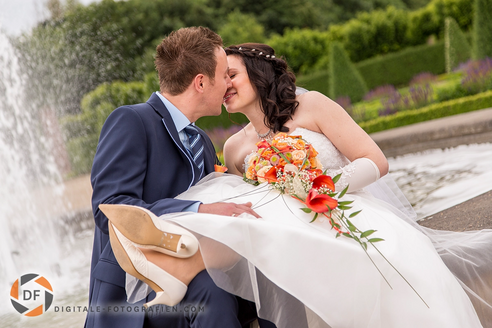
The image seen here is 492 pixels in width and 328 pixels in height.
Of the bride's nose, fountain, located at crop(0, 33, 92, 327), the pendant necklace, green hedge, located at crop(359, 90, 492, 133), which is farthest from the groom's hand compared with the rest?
green hedge, located at crop(359, 90, 492, 133)

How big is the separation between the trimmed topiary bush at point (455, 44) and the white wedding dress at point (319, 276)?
17.7 m

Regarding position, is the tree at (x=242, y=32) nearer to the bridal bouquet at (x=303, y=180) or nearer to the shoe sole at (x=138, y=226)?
the bridal bouquet at (x=303, y=180)

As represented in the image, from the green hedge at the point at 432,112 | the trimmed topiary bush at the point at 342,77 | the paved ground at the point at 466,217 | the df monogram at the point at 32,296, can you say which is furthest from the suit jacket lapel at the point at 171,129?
the trimmed topiary bush at the point at 342,77

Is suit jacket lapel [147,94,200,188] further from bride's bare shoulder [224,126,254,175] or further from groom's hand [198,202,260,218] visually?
bride's bare shoulder [224,126,254,175]

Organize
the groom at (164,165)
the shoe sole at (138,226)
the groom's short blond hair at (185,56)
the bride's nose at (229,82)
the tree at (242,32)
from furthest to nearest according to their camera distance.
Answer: the tree at (242,32) → the bride's nose at (229,82) → the groom's short blond hair at (185,56) → the groom at (164,165) → the shoe sole at (138,226)

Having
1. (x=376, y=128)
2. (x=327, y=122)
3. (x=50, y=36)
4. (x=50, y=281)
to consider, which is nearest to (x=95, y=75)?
(x=50, y=36)

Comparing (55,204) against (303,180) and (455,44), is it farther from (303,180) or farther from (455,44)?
(455,44)

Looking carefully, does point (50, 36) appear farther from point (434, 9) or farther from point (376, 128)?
point (434, 9)

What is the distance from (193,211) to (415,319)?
1065 millimetres

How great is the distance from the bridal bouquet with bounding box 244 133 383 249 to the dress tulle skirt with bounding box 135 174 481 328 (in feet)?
0.23

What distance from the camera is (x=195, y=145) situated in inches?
104

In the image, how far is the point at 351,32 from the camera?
2498 cm

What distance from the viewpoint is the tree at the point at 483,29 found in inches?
525

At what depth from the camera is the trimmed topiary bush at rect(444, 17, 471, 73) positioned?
1738 cm
